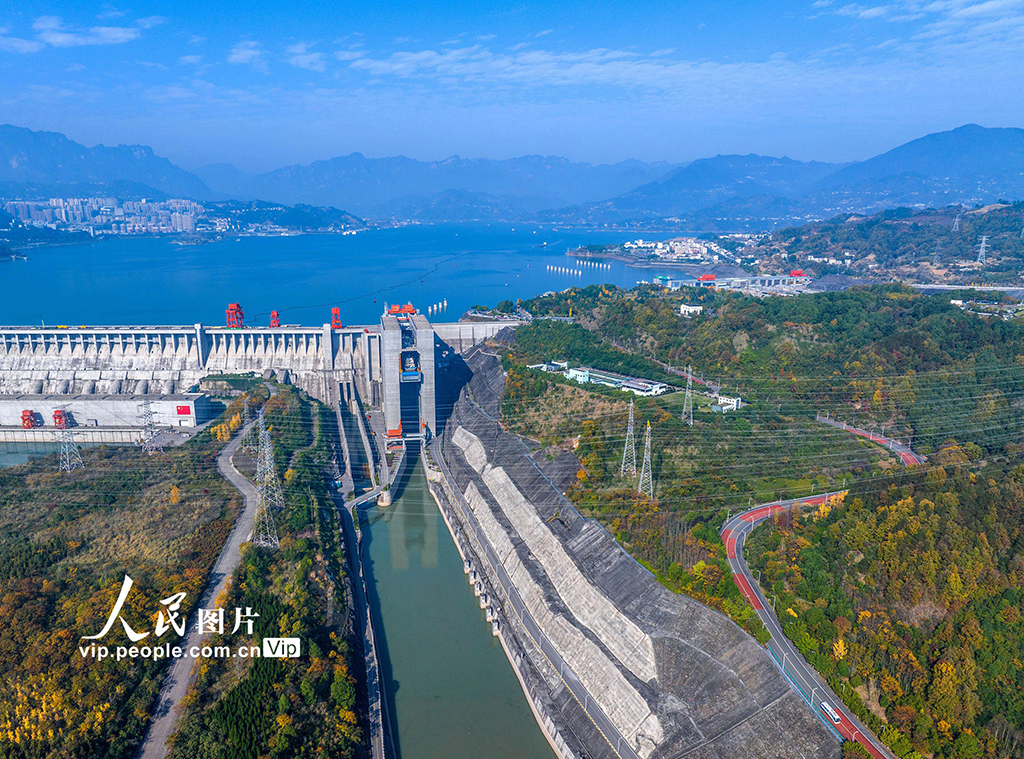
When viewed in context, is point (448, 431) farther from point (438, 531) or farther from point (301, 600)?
point (301, 600)

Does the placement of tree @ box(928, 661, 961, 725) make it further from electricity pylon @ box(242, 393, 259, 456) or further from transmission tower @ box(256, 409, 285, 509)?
electricity pylon @ box(242, 393, 259, 456)

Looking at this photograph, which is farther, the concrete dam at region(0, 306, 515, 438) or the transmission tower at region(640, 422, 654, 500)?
the concrete dam at region(0, 306, 515, 438)

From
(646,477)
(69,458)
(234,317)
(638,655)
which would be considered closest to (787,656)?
(638,655)

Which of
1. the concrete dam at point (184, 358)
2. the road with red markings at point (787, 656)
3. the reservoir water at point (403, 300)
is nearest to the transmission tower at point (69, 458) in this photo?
the reservoir water at point (403, 300)

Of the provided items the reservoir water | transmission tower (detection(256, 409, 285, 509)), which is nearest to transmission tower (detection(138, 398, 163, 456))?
the reservoir water

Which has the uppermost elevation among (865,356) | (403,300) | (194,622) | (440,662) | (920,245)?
(920,245)

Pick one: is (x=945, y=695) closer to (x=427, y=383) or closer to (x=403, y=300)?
(x=427, y=383)

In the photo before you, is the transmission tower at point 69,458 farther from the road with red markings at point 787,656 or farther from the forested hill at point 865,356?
the forested hill at point 865,356

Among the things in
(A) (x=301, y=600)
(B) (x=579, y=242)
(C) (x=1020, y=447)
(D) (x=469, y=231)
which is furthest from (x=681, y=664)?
(D) (x=469, y=231)

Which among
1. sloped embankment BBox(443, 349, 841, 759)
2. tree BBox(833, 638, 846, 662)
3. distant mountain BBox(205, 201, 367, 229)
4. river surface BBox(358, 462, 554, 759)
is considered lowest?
river surface BBox(358, 462, 554, 759)
